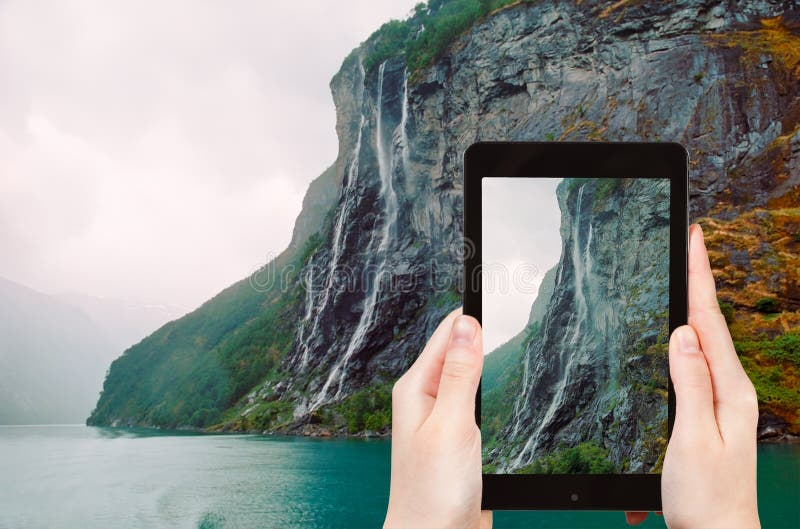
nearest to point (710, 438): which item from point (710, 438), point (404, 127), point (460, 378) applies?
point (710, 438)

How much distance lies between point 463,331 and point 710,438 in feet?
1.65

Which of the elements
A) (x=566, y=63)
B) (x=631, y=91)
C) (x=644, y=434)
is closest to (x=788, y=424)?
(x=631, y=91)

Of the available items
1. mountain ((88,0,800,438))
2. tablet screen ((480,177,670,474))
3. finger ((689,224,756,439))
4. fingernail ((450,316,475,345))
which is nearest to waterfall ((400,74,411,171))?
mountain ((88,0,800,438))

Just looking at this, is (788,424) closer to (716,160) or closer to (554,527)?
(716,160)

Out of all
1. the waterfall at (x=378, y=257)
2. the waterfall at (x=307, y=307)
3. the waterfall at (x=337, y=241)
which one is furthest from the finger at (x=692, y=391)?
the waterfall at (x=307, y=307)

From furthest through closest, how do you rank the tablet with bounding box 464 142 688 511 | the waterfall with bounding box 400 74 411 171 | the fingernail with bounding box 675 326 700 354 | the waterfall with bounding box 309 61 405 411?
the waterfall with bounding box 400 74 411 171
the waterfall with bounding box 309 61 405 411
the tablet with bounding box 464 142 688 511
the fingernail with bounding box 675 326 700 354

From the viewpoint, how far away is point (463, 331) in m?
1.30

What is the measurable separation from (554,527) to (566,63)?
1305 inches

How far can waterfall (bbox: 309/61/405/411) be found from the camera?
151 ft

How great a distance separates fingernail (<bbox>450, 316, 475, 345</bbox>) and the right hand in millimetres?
399

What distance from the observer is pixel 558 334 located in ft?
9.91

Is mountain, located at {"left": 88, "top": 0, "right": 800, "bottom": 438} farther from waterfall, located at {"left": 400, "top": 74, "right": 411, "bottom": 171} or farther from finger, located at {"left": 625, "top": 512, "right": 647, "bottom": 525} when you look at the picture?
finger, located at {"left": 625, "top": 512, "right": 647, "bottom": 525}

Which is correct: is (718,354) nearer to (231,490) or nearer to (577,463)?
(577,463)

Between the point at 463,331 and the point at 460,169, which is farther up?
the point at 460,169
